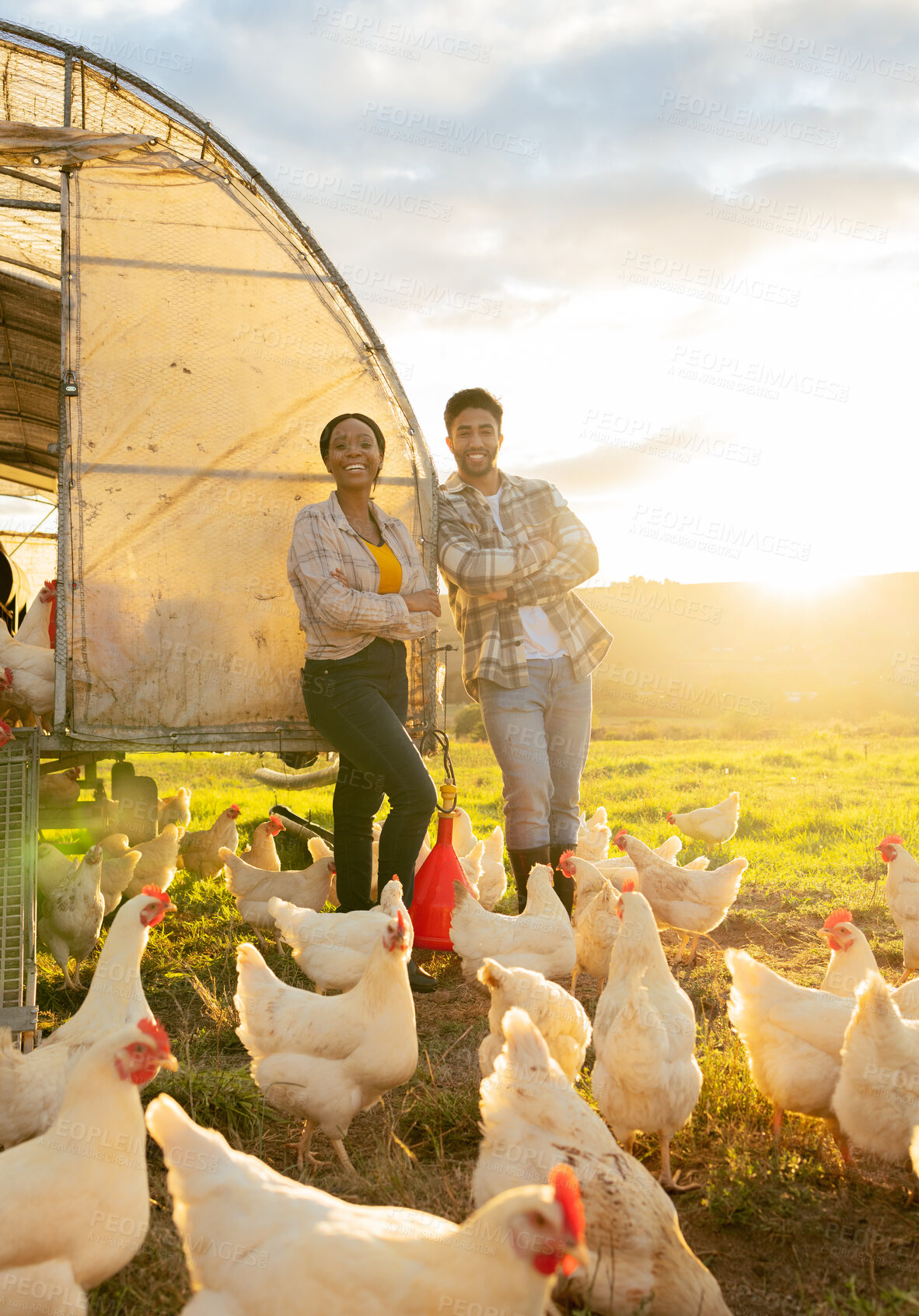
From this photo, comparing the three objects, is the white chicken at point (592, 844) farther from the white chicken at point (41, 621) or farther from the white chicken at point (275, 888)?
the white chicken at point (41, 621)

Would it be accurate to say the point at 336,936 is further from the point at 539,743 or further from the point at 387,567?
the point at 387,567

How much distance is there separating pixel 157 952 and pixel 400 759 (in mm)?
2242

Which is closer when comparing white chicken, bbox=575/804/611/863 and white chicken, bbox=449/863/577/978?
white chicken, bbox=449/863/577/978

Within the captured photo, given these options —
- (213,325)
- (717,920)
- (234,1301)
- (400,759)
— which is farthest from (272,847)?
(234,1301)

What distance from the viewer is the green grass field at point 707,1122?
2.21 m

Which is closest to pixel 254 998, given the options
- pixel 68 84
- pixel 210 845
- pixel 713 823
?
pixel 210 845

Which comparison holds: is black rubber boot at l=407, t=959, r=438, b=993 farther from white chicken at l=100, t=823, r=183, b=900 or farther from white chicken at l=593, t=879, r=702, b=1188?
white chicken at l=100, t=823, r=183, b=900

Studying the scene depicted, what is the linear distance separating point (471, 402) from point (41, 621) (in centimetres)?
324

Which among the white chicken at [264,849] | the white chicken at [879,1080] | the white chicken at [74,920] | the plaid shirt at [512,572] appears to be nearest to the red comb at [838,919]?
the white chicken at [879,1080]

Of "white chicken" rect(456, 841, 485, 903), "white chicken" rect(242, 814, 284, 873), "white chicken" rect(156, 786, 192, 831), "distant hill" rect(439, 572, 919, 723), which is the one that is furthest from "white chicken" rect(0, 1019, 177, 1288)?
"distant hill" rect(439, 572, 919, 723)

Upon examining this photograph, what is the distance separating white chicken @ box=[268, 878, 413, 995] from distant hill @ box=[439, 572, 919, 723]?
56.3ft

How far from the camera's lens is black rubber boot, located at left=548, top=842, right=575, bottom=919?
15.0ft

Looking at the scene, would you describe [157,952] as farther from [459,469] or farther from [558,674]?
[459,469]

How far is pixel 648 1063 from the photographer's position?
2.68 metres
